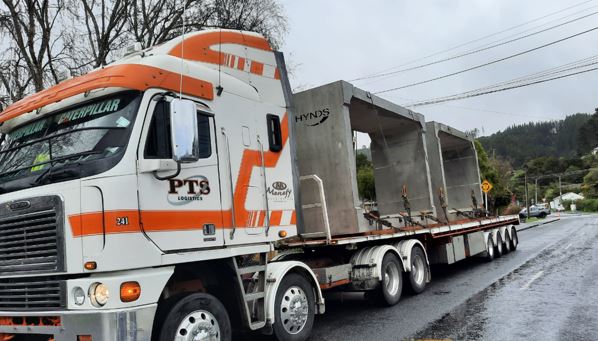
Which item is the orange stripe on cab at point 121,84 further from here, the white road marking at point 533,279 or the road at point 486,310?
Answer: the white road marking at point 533,279

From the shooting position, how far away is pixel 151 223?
442 centimetres

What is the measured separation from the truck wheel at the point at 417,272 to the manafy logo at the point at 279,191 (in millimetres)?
3863

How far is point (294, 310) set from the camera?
5969 millimetres

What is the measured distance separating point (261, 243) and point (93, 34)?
Result: 1428 cm

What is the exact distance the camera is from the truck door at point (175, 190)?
443cm

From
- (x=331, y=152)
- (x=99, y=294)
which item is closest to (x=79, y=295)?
(x=99, y=294)

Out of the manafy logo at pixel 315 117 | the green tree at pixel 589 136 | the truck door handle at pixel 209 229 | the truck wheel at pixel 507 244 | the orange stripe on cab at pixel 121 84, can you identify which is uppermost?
the green tree at pixel 589 136

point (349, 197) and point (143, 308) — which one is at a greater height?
point (349, 197)

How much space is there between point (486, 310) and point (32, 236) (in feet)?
20.5

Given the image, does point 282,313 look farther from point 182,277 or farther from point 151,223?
point 151,223

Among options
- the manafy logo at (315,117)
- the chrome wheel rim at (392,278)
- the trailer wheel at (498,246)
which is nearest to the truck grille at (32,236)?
the manafy logo at (315,117)

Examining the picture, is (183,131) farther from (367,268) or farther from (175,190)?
(367,268)

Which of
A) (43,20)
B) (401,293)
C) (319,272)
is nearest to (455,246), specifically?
(401,293)

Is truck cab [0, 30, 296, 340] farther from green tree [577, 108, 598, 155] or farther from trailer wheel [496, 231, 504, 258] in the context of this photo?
green tree [577, 108, 598, 155]
